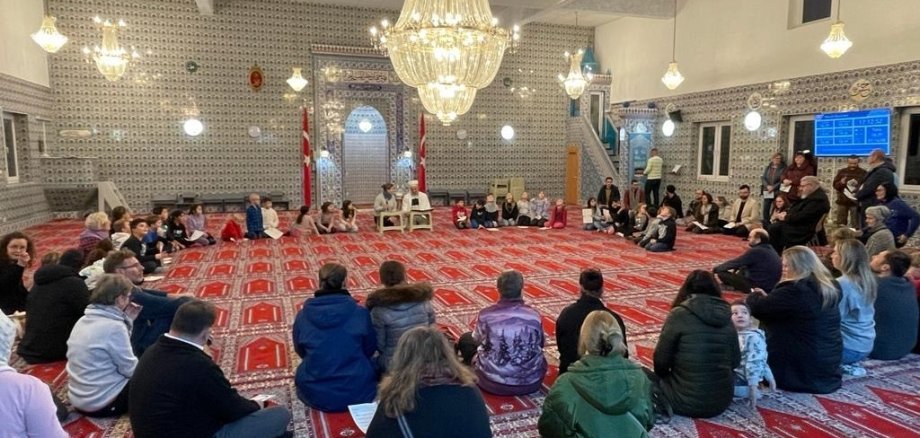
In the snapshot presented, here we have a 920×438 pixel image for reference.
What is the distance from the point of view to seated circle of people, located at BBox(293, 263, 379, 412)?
3.01m

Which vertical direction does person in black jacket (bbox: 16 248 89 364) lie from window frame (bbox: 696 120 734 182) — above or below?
below

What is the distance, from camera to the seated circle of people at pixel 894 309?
3787 millimetres

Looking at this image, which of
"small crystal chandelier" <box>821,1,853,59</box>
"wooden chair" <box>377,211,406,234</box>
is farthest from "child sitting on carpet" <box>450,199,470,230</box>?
"small crystal chandelier" <box>821,1,853,59</box>

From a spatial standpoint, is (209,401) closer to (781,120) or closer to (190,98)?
(781,120)

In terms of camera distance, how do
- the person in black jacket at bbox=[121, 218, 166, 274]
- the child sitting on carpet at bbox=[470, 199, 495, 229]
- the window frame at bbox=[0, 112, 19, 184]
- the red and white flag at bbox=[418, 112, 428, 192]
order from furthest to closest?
the red and white flag at bbox=[418, 112, 428, 192]
the child sitting on carpet at bbox=[470, 199, 495, 229]
the window frame at bbox=[0, 112, 19, 184]
the person in black jacket at bbox=[121, 218, 166, 274]

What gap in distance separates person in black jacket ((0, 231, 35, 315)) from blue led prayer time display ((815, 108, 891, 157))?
33.7ft

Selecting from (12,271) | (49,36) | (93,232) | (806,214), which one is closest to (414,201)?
(93,232)

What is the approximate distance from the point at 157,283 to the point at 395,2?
8.94 metres

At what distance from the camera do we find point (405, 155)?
46.1ft

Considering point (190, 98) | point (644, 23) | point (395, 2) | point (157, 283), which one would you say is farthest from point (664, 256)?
point (190, 98)

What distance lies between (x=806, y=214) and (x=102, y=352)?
694 centimetres

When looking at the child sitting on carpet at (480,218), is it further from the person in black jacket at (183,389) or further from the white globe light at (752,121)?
the person in black jacket at (183,389)

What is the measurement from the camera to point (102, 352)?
9.39ft

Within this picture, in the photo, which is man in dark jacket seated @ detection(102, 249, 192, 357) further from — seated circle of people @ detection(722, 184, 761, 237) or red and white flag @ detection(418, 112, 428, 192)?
red and white flag @ detection(418, 112, 428, 192)
